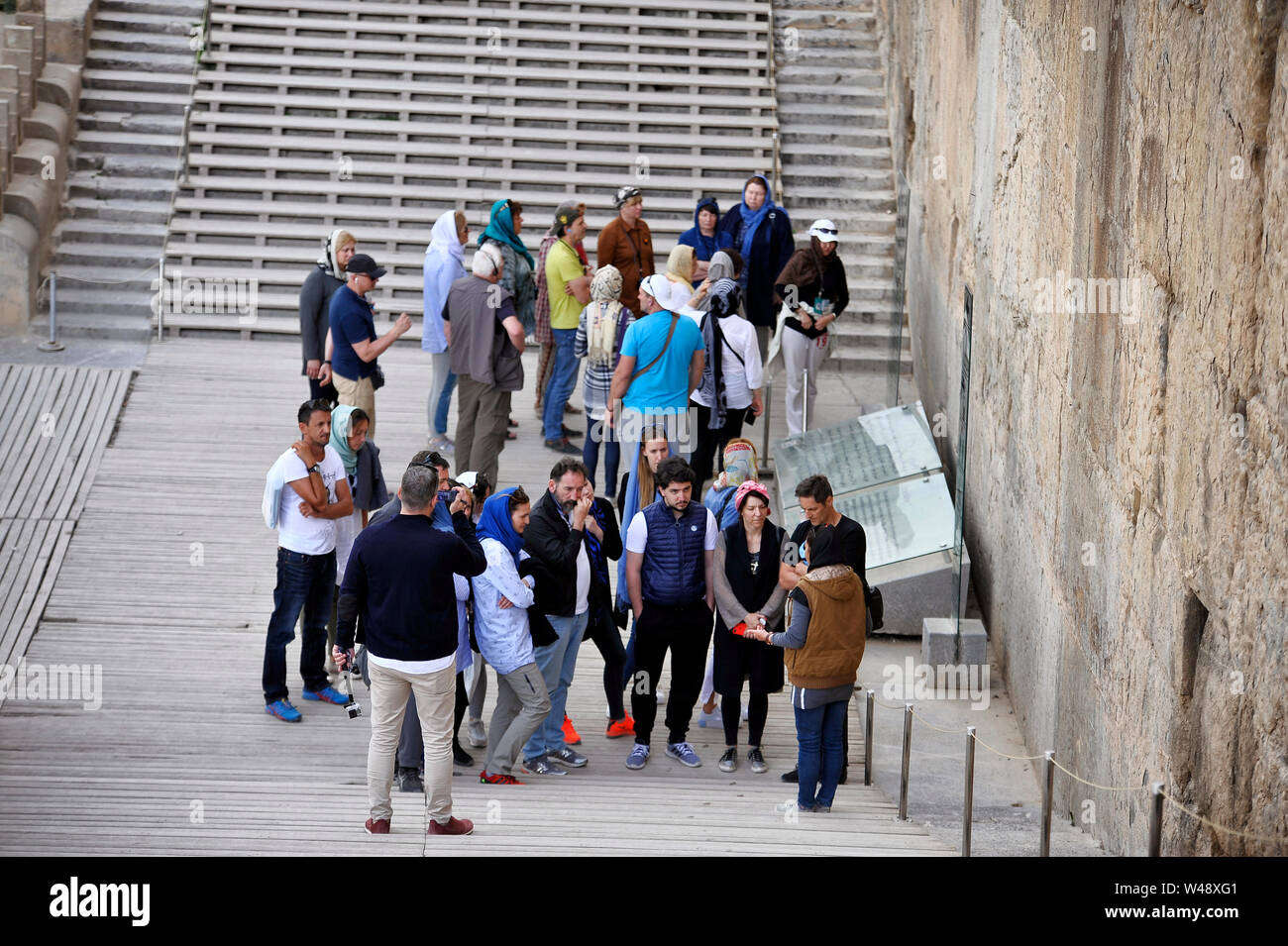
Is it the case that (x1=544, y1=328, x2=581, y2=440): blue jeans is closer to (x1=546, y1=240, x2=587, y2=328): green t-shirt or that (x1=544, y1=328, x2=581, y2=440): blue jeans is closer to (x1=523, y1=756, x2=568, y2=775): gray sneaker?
(x1=546, y1=240, x2=587, y2=328): green t-shirt

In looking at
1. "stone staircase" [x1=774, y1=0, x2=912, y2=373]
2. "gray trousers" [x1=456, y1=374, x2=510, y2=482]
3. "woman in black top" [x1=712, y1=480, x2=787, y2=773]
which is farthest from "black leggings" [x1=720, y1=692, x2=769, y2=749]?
"stone staircase" [x1=774, y1=0, x2=912, y2=373]

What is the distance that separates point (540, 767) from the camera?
26.1 ft

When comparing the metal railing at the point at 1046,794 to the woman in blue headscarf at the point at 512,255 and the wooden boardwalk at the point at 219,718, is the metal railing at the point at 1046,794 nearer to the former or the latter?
the wooden boardwalk at the point at 219,718

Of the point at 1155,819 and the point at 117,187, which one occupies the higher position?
the point at 117,187

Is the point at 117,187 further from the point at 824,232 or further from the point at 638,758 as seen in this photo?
the point at 638,758

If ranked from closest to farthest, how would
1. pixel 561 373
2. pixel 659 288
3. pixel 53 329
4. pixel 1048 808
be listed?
1. pixel 1048 808
2. pixel 659 288
3. pixel 561 373
4. pixel 53 329

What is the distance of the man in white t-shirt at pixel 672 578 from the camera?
25.8 ft

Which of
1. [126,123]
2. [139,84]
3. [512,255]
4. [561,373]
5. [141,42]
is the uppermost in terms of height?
[141,42]

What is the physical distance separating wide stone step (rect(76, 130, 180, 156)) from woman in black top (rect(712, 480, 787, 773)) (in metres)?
9.78

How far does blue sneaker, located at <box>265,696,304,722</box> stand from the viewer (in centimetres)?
857

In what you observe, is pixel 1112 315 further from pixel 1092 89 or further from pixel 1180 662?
pixel 1180 662

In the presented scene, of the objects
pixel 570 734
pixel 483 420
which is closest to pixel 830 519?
pixel 570 734
